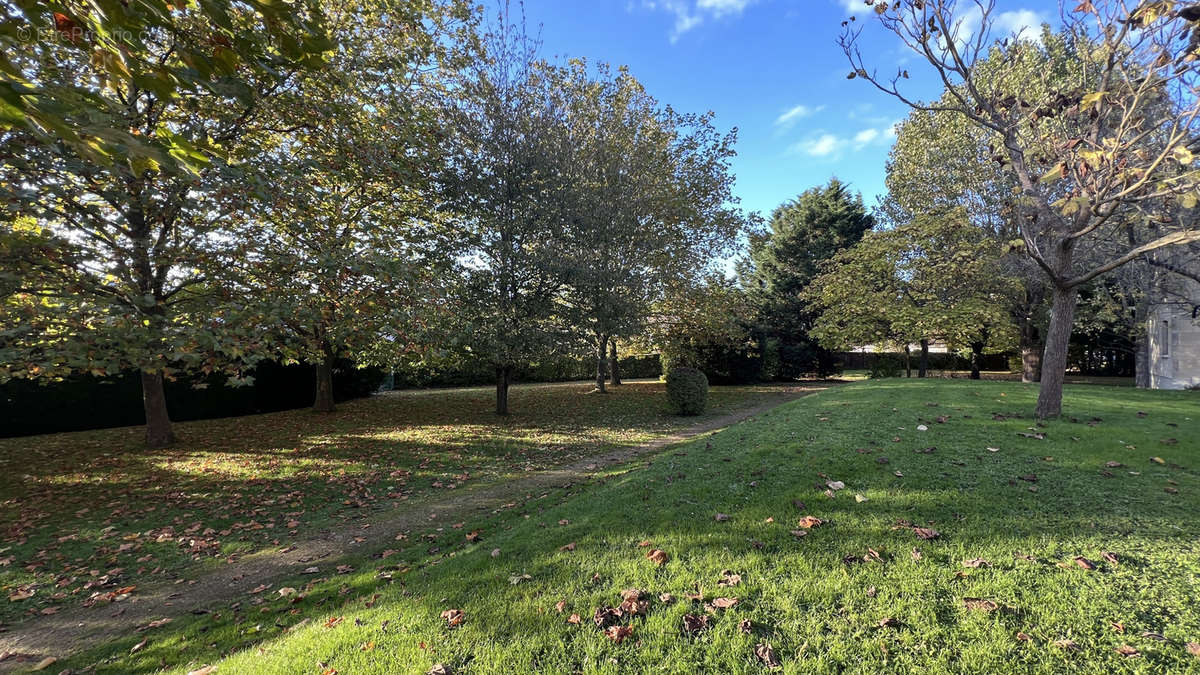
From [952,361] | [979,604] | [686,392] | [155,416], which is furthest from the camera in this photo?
[952,361]

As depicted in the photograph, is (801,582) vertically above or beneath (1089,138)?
beneath

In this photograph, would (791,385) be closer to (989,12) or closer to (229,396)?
(989,12)

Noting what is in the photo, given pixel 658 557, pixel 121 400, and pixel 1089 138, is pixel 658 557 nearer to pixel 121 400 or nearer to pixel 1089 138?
pixel 1089 138

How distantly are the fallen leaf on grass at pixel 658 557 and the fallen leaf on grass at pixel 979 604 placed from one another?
5.61ft

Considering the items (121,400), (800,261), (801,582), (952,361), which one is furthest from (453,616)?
(952,361)

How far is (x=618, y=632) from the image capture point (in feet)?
8.42

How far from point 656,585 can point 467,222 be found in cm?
1092

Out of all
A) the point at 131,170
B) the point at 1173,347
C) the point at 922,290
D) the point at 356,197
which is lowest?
the point at 1173,347

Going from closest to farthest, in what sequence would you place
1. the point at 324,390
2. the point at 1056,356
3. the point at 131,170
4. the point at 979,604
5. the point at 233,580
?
the point at 979,604
the point at 131,170
the point at 233,580
the point at 1056,356
the point at 324,390

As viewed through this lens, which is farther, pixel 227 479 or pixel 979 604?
pixel 227 479

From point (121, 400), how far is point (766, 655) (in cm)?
1635

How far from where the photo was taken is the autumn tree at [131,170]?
219 centimetres

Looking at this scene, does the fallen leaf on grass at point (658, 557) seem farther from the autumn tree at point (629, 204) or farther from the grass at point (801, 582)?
the autumn tree at point (629, 204)

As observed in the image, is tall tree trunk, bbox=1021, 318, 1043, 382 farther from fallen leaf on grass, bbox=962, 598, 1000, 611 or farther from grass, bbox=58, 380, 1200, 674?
fallen leaf on grass, bbox=962, 598, 1000, 611
